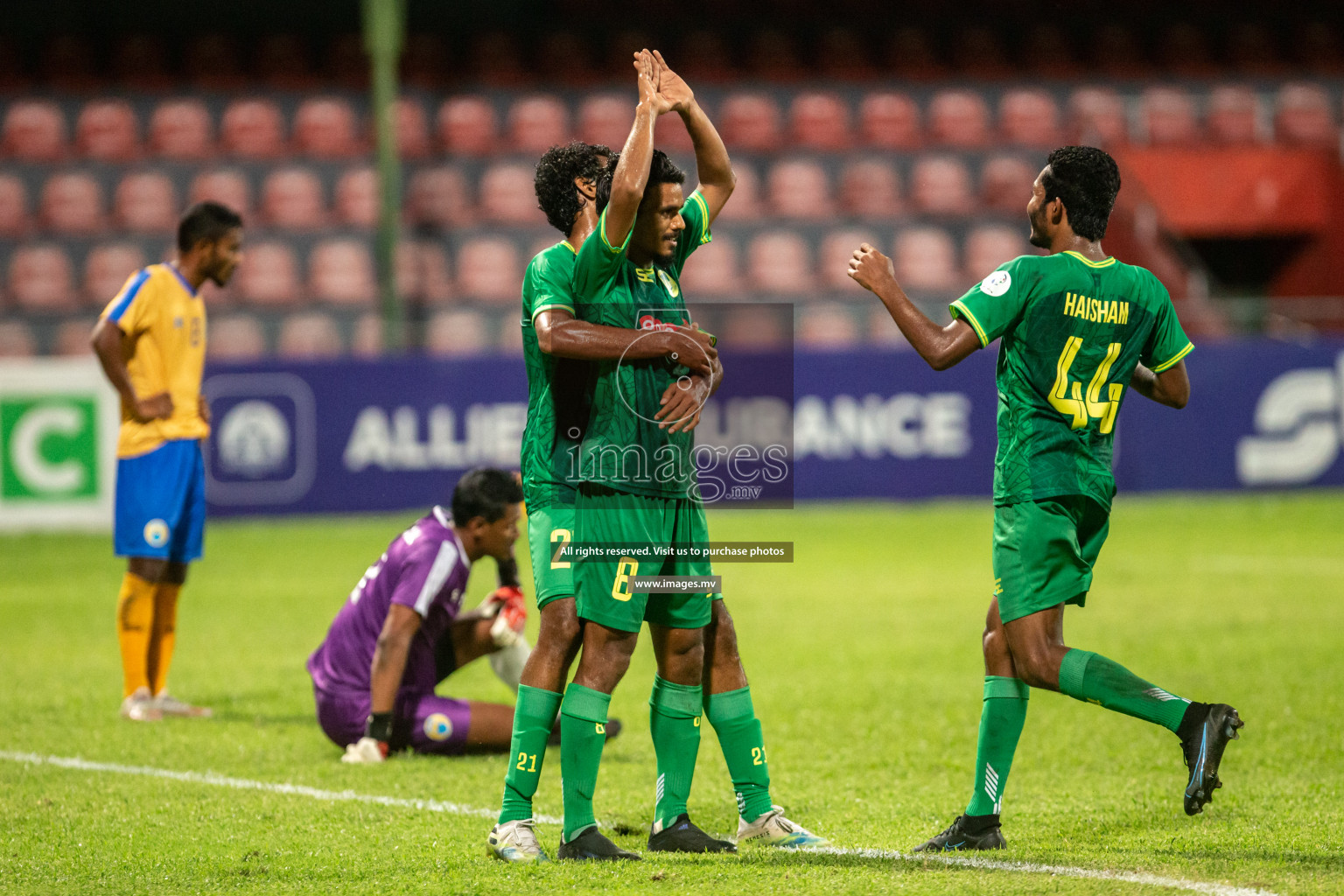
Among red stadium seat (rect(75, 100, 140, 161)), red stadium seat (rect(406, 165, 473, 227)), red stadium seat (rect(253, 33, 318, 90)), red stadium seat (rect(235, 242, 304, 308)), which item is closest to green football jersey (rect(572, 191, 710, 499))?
red stadium seat (rect(235, 242, 304, 308))

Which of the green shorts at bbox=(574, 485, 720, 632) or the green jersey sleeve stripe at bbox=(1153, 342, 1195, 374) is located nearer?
the green shorts at bbox=(574, 485, 720, 632)

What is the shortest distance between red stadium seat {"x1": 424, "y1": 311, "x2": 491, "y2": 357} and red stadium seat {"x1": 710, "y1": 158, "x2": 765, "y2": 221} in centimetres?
425

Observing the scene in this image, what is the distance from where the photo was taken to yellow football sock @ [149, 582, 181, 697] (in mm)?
7090

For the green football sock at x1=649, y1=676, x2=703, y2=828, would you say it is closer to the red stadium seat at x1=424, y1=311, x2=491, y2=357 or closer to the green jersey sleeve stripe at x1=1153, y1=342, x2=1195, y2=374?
the green jersey sleeve stripe at x1=1153, y1=342, x2=1195, y2=374

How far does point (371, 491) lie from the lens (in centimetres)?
1504

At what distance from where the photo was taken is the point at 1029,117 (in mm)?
20672

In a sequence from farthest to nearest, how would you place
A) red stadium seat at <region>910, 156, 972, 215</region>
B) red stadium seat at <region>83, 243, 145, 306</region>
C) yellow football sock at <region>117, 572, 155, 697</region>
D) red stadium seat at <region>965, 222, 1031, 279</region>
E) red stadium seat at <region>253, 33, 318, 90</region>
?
1. red stadium seat at <region>253, 33, 318, 90</region>
2. red stadium seat at <region>910, 156, 972, 215</region>
3. red stadium seat at <region>965, 222, 1031, 279</region>
4. red stadium seat at <region>83, 243, 145, 306</region>
5. yellow football sock at <region>117, 572, 155, 697</region>

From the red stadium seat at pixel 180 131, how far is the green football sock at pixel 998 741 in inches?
682

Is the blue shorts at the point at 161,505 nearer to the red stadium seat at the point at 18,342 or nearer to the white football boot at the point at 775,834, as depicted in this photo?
the white football boot at the point at 775,834

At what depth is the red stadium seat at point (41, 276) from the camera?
1800cm

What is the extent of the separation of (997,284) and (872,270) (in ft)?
1.22

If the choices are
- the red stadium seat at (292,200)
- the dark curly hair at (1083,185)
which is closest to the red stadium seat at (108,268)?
the red stadium seat at (292,200)

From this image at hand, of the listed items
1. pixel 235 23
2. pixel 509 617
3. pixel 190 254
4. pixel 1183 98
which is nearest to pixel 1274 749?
pixel 509 617

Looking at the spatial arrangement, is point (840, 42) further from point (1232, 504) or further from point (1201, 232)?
point (1232, 504)
